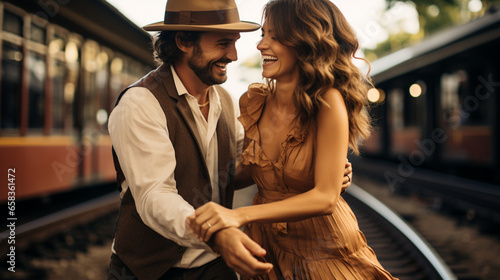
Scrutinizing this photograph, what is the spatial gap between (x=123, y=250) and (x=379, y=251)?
4.05m

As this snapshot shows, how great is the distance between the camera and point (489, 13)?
8531 millimetres

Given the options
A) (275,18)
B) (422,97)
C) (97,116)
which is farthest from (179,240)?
(422,97)

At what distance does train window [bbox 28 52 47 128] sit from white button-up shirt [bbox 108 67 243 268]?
595cm

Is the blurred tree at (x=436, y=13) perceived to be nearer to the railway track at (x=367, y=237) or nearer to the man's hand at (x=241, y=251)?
the railway track at (x=367, y=237)

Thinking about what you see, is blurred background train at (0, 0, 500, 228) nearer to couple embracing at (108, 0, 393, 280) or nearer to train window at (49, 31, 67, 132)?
train window at (49, 31, 67, 132)

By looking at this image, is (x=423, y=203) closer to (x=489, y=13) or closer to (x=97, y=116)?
(x=489, y=13)

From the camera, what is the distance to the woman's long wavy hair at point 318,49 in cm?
190

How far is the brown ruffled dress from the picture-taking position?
1.93 meters

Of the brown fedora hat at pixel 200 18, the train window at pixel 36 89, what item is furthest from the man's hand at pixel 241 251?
the train window at pixel 36 89

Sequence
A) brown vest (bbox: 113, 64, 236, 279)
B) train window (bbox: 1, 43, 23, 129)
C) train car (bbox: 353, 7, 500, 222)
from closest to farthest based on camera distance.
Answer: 1. brown vest (bbox: 113, 64, 236, 279)
2. train window (bbox: 1, 43, 23, 129)
3. train car (bbox: 353, 7, 500, 222)

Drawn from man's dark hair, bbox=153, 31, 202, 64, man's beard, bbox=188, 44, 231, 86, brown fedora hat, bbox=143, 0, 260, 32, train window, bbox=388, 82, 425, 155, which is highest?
brown fedora hat, bbox=143, 0, 260, 32

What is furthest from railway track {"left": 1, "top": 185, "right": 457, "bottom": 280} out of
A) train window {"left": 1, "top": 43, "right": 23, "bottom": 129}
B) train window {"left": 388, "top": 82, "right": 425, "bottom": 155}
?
train window {"left": 388, "top": 82, "right": 425, "bottom": 155}

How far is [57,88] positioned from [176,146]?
6.80 metres

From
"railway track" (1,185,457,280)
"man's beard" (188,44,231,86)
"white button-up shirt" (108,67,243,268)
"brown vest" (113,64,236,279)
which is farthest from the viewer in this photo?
"railway track" (1,185,457,280)
